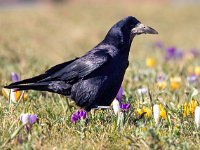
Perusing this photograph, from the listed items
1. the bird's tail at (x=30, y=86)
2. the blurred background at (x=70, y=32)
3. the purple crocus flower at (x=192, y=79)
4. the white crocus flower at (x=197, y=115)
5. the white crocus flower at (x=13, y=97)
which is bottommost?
the white crocus flower at (x=197, y=115)

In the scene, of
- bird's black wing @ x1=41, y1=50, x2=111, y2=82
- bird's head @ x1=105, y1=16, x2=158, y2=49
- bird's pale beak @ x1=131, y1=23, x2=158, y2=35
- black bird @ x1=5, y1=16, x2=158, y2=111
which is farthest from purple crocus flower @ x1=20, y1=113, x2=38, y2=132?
bird's pale beak @ x1=131, y1=23, x2=158, y2=35

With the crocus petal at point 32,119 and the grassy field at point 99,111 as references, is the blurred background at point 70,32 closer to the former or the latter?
the grassy field at point 99,111

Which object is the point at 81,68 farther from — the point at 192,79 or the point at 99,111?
the point at 192,79

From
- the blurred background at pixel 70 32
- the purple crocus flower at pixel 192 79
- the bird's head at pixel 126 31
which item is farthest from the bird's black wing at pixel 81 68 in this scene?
the blurred background at pixel 70 32

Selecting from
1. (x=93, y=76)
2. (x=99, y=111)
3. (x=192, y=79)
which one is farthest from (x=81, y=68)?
(x=192, y=79)

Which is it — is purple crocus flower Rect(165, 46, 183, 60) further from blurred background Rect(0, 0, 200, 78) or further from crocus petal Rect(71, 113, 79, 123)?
crocus petal Rect(71, 113, 79, 123)

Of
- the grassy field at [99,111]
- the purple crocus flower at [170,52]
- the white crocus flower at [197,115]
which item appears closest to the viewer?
the grassy field at [99,111]

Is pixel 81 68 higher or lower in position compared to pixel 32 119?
higher
